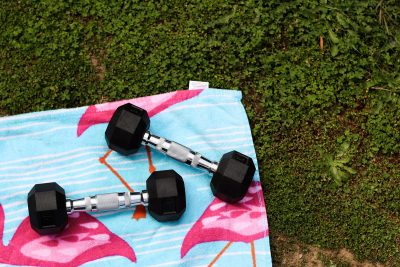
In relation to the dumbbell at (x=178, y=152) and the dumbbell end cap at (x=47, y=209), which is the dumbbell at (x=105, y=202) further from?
the dumbbell at (x=178, y=152)

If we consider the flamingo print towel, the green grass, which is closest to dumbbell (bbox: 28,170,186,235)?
the flamingo print towel

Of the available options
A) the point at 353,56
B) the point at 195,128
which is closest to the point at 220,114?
the point at 195,128

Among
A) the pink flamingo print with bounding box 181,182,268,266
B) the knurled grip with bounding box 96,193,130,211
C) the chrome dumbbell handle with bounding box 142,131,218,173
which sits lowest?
the pink flamingo print with bounding box 181,182,268,266

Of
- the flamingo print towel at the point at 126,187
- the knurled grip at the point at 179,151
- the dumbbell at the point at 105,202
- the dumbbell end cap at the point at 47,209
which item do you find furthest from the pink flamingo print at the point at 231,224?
the dumbbell end cap at the point at 47,209

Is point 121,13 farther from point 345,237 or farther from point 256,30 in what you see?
point 345,237

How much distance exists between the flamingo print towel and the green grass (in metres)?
0.11

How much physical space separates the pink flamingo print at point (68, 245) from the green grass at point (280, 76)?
652mm

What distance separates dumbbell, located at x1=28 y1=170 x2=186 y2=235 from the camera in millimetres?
2631

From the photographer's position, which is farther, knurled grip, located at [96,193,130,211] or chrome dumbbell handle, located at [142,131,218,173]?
chrome dumbbell handle, located at [142,131,218,173]

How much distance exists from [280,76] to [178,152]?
0.74 metres

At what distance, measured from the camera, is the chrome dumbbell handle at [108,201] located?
2.70 m

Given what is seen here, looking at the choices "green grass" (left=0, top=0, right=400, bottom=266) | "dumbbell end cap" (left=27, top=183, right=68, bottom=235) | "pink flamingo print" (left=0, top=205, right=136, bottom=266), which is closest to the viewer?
"dumbbell end cap" (left=27, top=183, right=68, bottom=235)

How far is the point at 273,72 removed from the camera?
10.3 feet

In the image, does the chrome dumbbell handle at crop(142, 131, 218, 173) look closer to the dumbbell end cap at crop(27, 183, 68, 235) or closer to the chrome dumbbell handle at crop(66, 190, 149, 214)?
the chrome dumbbell handle at crop(66, 190, 149, 214)
